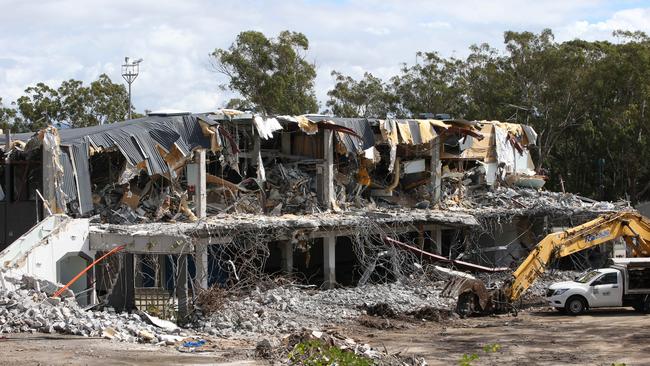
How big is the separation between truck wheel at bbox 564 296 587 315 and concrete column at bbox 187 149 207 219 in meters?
11.1

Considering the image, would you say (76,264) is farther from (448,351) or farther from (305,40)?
(305,40)

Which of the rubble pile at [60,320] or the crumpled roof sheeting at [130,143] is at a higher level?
the crumpled roof sheeting at [130,143]

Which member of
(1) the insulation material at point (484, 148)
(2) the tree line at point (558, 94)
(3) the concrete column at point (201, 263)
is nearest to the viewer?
(3) the concrete column at point (201, 263)

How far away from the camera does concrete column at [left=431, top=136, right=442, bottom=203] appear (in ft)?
113

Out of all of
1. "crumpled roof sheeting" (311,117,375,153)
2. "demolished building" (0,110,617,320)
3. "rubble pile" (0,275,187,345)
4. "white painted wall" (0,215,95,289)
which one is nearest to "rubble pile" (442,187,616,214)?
"demolished building" (0,110,617,320)

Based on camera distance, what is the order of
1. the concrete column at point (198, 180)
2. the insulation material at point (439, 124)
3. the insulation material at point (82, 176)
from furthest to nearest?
Result: the insulation material at point (439, 124) < the concrete column at point (198, 180) < the insulation material at point (82, 176)

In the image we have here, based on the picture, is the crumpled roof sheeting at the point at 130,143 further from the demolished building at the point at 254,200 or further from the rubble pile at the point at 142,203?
the rubble pile at the point at 142,203

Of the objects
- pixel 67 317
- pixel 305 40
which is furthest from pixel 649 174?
pixel 67 317

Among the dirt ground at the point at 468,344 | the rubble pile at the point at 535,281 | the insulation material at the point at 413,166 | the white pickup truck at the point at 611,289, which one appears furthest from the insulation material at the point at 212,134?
the white pickup truck at the point at 611,289

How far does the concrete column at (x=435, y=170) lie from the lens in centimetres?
3456

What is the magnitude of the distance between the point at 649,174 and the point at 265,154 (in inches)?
1164

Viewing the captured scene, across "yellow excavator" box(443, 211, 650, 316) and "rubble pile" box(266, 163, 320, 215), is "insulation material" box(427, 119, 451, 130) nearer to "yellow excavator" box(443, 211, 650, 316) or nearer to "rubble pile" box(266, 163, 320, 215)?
"rubble pile" box(266, 163, 320, 215)

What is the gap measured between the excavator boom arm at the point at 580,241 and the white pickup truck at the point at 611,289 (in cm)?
107

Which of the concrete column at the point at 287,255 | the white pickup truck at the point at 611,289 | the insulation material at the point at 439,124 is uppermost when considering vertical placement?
the insulation material at the point at 439,124
